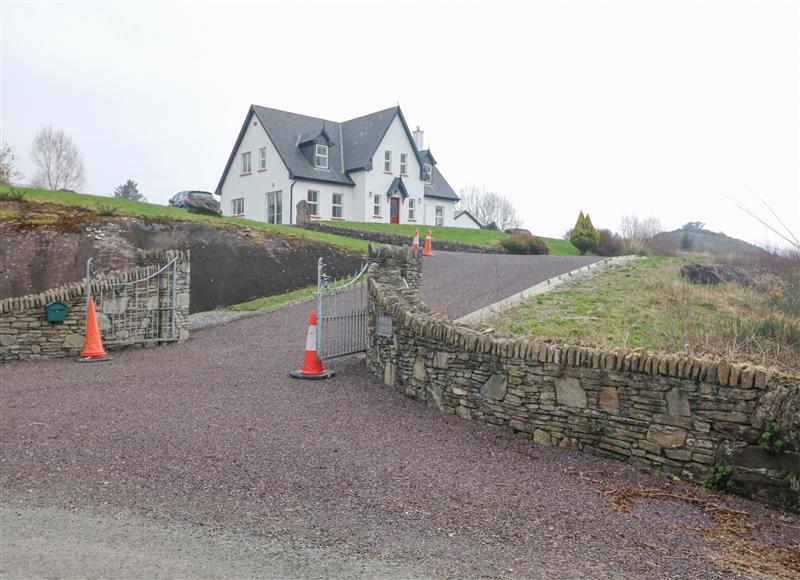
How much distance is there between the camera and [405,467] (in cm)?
636

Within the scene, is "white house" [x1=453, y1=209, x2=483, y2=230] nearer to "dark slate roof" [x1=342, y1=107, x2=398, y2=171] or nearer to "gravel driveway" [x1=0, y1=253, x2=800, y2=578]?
"dark slate roof" [x1=342, y1=107, x2=398, y2=171]

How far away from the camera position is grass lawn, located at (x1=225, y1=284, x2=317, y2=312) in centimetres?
1938

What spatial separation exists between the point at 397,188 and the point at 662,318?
3065 centimetres

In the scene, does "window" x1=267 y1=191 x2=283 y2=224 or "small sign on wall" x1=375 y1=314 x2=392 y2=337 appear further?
"window" x1=267 y1=191 x2=283 y2=224

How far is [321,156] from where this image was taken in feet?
133

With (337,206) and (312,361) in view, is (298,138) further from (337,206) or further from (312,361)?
(312,361)

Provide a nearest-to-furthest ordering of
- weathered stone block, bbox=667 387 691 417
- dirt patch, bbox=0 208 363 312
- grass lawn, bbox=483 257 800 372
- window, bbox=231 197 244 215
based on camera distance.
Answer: weathered stone block, bbox=667 387 691 417
grass lawn, bbox=483 257 800 372
dirt patch, bbox=0 208 363 312
window, bbox=231 197 244 215

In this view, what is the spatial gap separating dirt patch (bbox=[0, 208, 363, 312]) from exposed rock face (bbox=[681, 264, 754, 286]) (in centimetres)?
1173

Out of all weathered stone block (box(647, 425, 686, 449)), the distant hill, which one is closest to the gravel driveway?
weathered stone block (box(647, 425, 686, 449))

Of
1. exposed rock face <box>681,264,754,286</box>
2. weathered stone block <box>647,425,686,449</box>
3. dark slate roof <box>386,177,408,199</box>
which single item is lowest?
weathered stone block <box>647,425,686,449</box>

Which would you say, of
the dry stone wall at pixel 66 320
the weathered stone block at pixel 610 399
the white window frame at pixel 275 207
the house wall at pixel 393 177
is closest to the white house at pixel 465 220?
the house wall at pixel 393 177

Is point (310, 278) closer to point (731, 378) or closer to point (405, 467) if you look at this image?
point (405, 467)

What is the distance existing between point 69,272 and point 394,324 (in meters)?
12.7

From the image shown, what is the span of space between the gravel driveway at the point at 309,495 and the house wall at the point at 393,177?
1280 inches
